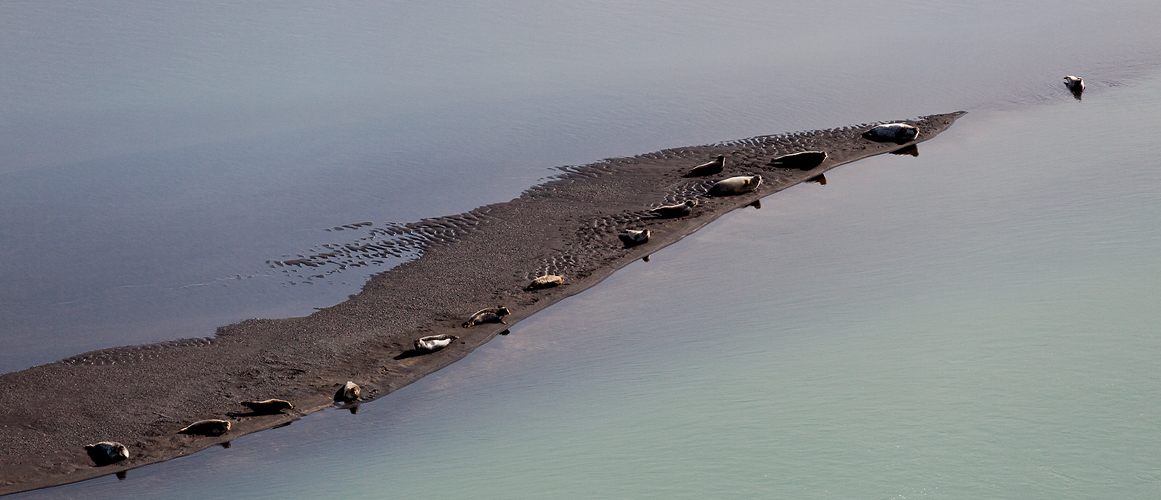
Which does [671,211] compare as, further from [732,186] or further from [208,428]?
[208,428]

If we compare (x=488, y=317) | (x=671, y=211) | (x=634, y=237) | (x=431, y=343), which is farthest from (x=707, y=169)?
(x=431, y=343)

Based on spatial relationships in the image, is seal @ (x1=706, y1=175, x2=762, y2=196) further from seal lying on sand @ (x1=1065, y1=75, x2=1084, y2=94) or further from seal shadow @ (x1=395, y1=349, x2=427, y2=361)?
seal lying on sand @ (x1=1065, y1=75, x2=1084, y2=94)

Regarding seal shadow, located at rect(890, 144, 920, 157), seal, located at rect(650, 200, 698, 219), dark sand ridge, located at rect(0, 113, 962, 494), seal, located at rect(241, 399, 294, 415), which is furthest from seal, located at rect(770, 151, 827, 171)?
seal, located at rect(241, 399, 294, 415)

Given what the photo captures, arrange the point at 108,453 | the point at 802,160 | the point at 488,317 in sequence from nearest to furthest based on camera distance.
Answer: the point at 108,453, the point at 488,317, the point at 802,160

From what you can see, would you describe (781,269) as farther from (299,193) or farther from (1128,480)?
(299,193)

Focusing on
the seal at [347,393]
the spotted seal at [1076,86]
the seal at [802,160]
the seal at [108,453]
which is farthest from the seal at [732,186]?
the seal at [108,453]

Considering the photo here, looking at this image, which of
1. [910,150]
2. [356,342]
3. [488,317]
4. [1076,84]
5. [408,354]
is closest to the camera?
[408,354]
